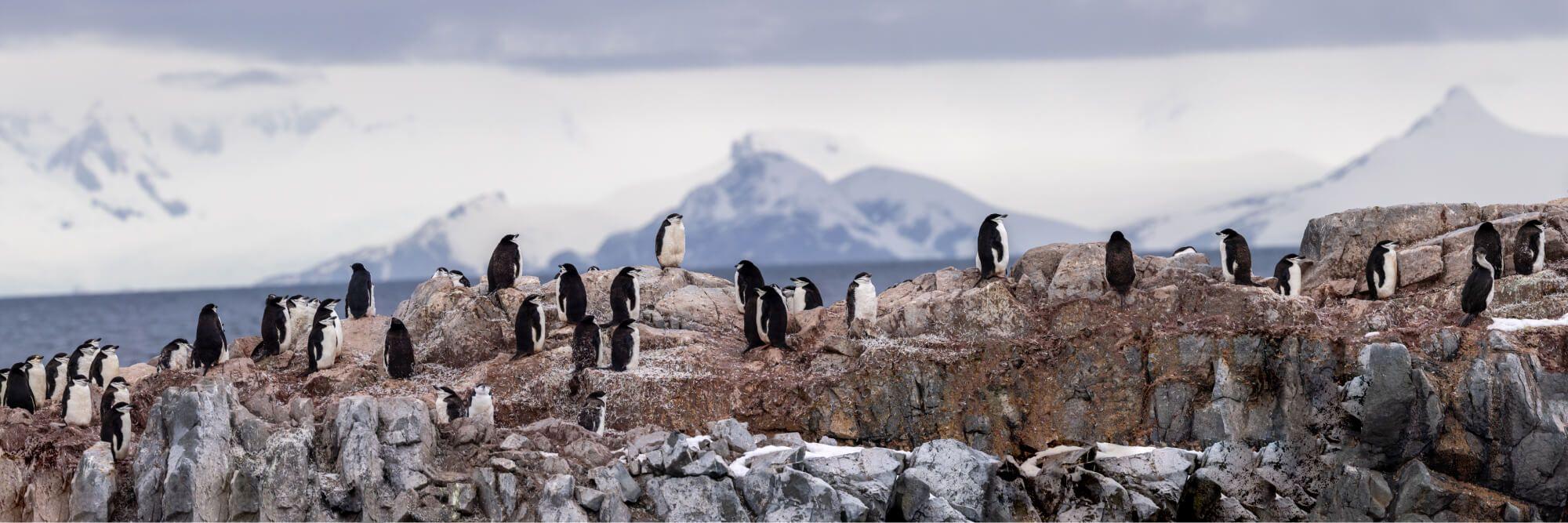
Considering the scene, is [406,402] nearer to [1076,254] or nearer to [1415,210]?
[1076,254]

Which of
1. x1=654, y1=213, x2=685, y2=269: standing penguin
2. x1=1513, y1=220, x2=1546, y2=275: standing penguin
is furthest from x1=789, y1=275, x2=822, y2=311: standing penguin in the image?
x1=1513, y1=220, x2=1546, y2=275: standing penguin

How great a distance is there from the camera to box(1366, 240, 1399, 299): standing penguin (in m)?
30.0

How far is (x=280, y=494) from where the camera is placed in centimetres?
2444

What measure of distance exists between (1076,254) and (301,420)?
1471cm

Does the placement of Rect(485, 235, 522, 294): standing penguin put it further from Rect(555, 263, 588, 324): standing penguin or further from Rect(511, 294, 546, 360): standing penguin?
Rect(511, 294, 546, 360): standing penguin

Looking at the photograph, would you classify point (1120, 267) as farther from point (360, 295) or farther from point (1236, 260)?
point (360, 295)

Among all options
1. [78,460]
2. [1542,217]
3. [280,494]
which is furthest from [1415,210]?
[78,460]

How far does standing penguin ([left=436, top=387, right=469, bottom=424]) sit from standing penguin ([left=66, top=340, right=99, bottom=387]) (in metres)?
9.93

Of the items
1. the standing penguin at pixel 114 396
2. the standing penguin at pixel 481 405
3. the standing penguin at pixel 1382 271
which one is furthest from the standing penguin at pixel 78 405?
the standing penguin at pixel 1382 271

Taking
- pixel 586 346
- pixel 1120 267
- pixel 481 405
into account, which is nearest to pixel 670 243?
pixel 586 346

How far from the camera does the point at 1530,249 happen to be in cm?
2970

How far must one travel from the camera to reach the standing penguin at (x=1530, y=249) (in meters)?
29.7

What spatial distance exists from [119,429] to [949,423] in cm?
1365

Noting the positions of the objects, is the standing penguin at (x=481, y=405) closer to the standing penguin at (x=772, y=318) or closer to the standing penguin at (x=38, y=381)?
the standing penguin at (x=772, y=318)
